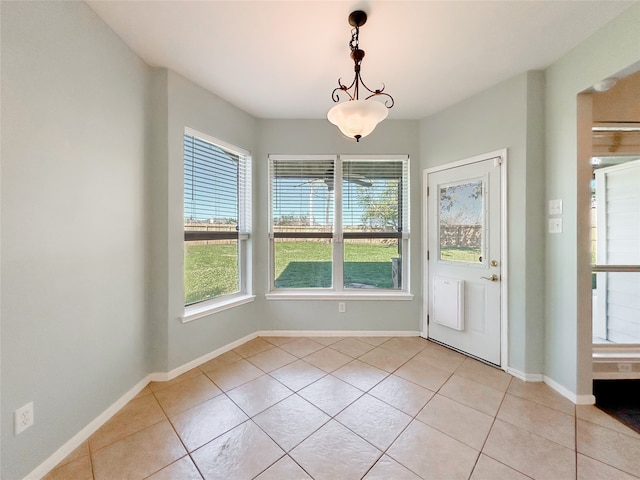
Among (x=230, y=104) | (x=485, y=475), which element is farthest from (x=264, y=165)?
(x=485, y=475)

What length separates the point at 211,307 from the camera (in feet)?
8.21

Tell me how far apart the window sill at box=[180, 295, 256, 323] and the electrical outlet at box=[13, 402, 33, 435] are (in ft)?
3.31

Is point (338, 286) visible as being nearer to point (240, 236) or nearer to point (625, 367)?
point (240, 236)

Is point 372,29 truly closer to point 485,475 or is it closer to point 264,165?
point 264,165

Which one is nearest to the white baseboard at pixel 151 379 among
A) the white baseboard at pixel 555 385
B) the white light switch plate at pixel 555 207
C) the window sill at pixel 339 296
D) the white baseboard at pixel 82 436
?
the white baseboard at pixel 82 436

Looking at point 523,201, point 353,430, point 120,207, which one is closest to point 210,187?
point 120,207

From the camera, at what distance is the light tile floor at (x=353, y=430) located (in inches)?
51.7

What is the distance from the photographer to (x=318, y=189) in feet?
10.0

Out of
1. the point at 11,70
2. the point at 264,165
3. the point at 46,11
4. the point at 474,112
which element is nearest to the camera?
the point at 11,70

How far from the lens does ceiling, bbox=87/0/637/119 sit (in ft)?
4.94

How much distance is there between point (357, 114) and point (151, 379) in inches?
104

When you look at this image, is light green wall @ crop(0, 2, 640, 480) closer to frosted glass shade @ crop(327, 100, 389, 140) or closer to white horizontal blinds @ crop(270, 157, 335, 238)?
white horizontal blinds @ crop(270, 157, 335, 238)

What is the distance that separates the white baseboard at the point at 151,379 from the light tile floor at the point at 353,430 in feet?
0.15

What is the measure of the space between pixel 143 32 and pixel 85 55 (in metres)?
0.42
